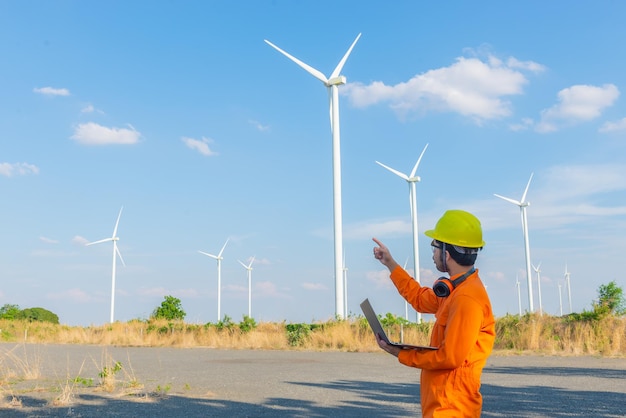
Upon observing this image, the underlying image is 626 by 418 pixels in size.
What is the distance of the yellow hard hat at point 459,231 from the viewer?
349cm

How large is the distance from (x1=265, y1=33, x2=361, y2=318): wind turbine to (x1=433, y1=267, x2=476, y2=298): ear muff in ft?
68.7

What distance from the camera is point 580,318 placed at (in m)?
20.7

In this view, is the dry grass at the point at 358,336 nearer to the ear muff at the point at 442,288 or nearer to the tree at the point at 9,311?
the ear muff at the point at 442,288

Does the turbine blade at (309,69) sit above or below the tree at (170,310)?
above

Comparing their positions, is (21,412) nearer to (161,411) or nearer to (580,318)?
(161,411)

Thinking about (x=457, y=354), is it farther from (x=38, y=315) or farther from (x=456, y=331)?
(x=38, y=315)

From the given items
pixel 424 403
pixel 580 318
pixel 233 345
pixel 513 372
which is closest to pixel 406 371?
pixel 513 372

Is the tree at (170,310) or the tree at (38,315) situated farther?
the tree at (38,315)

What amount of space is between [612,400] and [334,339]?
13.6 m

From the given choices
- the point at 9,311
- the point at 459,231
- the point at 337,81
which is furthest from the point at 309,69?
the point at 9,311

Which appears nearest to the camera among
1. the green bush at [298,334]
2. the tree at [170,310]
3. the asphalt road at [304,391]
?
the asphalt road at [304,391]

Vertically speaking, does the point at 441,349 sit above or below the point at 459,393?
above

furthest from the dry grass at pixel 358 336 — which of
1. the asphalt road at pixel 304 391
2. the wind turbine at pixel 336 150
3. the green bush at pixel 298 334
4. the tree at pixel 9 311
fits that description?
the tree at pixel 9 311

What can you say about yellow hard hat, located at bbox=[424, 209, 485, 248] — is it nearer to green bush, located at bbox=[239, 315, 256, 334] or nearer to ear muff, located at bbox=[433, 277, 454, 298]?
ear muff, located at bbox=[433, 277, 454, 298]
